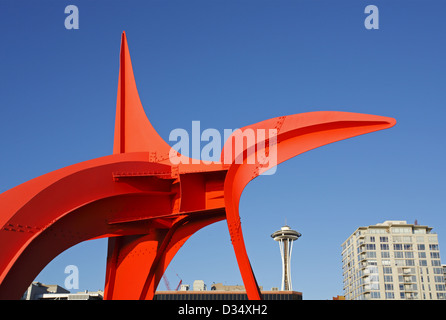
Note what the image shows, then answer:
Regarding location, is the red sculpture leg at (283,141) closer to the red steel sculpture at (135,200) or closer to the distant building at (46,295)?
the red steel sculpture at (135,200)

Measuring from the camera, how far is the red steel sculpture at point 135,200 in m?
20.7

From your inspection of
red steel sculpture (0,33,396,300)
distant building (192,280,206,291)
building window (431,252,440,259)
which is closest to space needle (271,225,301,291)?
distant building (192,280,206,291)

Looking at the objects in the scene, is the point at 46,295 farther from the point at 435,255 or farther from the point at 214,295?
the point at 435,255

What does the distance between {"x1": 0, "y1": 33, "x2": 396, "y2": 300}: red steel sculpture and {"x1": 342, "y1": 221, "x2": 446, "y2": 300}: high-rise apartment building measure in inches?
3801

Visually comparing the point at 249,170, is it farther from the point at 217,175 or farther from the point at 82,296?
the point at 82,296

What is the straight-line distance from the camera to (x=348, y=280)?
443ft

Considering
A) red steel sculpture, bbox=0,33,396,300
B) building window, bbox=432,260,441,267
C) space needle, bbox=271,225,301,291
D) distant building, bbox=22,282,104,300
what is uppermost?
space needle, bbox=271,225,301,291

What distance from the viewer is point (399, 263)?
115 metres

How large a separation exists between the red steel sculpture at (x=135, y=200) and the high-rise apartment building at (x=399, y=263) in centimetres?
9655

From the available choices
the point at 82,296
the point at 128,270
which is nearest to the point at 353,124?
the point at 128,270

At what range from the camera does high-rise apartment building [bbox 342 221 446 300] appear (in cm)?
11294

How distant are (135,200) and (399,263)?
101346mm

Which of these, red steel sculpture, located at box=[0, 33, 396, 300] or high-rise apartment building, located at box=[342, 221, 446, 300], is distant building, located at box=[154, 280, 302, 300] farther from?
red steel sculpture, located at box=[0, 33, 396, 300]
